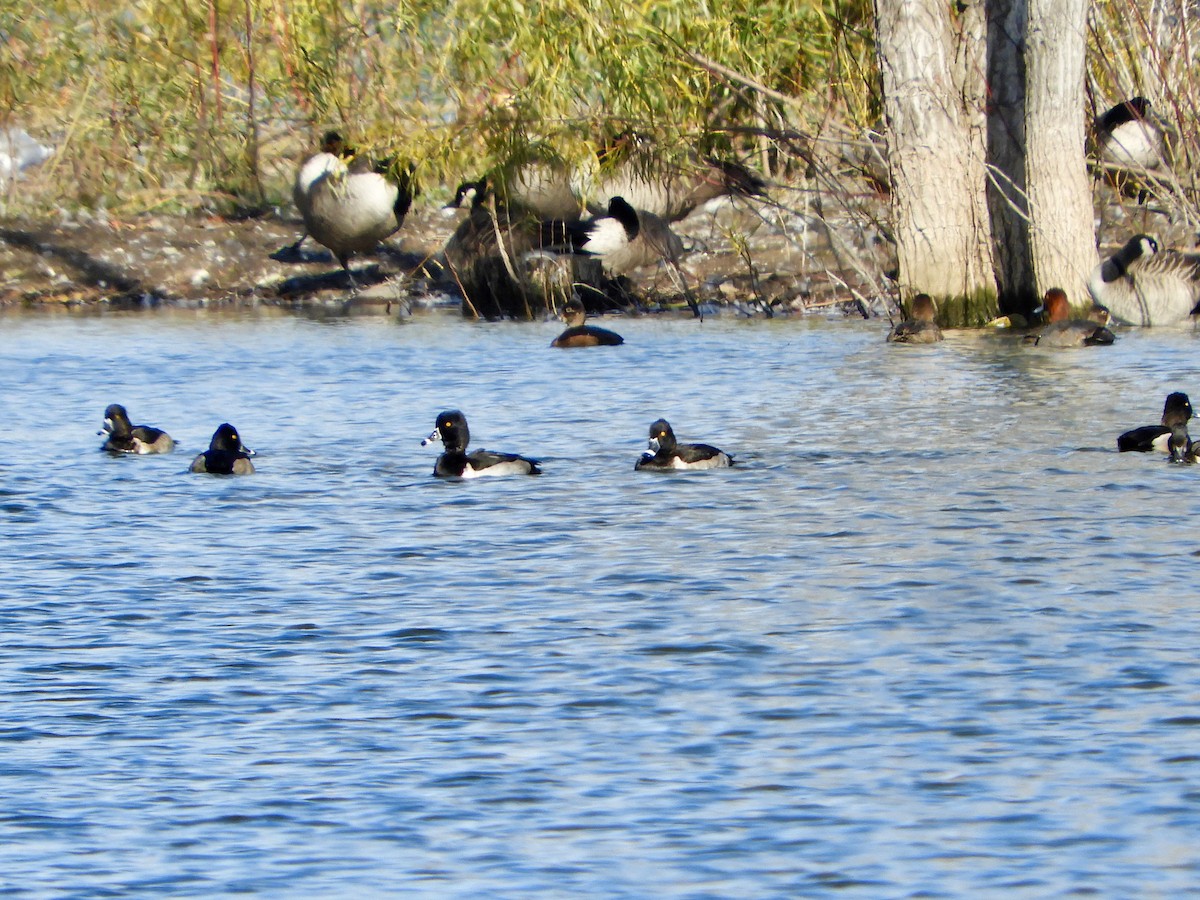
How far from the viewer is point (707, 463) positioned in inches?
525

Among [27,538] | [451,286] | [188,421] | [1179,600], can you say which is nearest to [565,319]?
[451,286]

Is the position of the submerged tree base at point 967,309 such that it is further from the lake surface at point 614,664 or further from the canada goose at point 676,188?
the lake surface at point 614,664

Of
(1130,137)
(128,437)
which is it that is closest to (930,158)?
(1130,137)

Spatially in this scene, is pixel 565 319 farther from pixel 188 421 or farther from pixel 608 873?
pixel 608 873

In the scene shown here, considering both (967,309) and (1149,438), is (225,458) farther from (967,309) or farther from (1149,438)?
(967,309)

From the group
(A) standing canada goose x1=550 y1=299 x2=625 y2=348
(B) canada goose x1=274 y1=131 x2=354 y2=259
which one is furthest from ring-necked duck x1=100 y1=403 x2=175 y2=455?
(B) canada goose x1=274 y1=131 x2=354 y2=259

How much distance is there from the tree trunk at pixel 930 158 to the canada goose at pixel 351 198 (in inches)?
318

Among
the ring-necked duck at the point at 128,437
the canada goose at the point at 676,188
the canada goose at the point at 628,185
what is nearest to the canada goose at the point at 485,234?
the canada goose at the point at 628,185

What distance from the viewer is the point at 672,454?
1327 centimetres

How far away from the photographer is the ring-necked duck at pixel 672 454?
13.2m

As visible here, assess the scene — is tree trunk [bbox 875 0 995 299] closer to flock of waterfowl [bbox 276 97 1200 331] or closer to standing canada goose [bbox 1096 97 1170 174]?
flock of waterfowl [bbox 276 97 1200 331]

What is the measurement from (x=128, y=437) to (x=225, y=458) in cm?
141

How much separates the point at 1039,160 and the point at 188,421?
1064cm

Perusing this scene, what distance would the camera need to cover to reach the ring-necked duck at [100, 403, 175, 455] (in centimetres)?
1477
